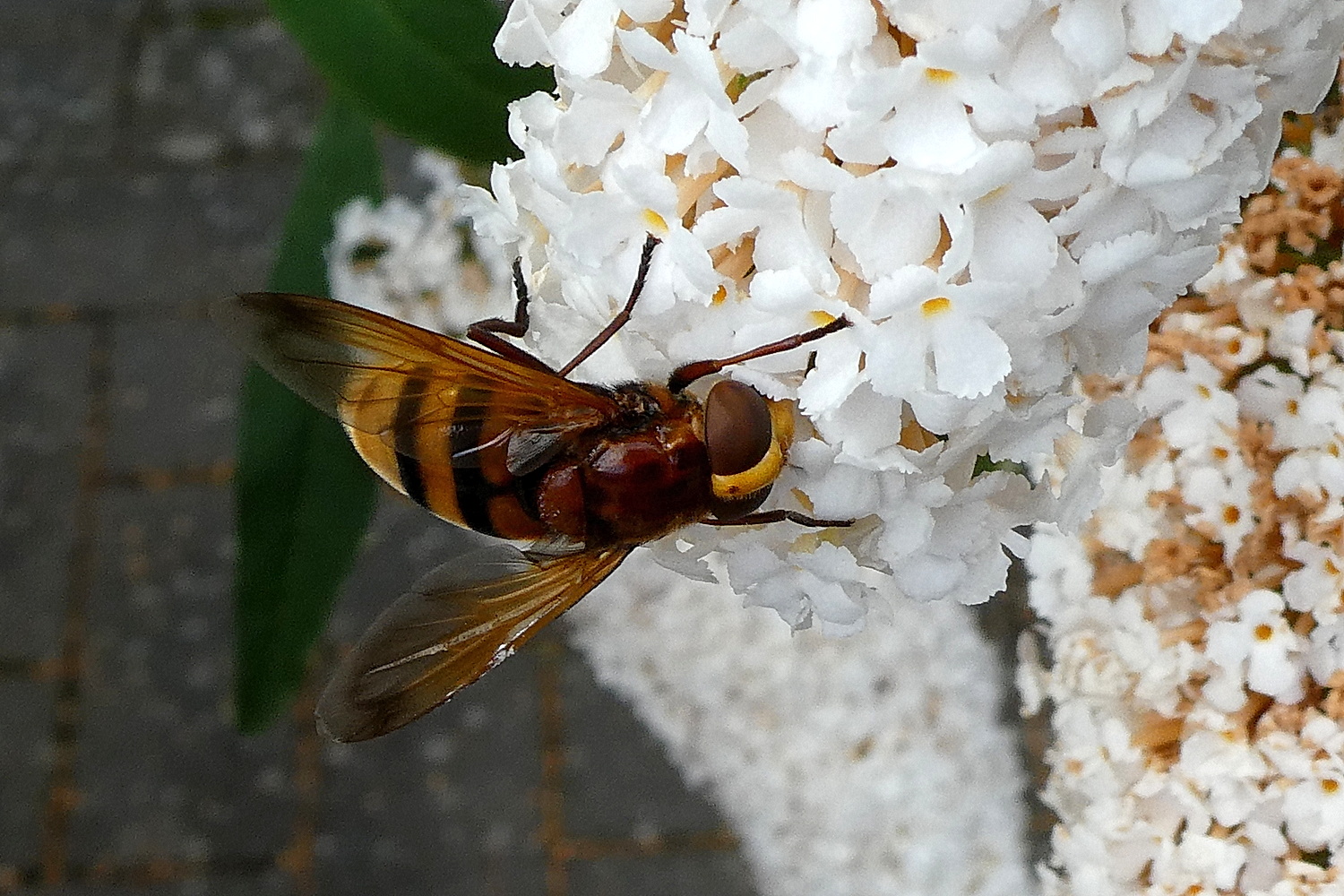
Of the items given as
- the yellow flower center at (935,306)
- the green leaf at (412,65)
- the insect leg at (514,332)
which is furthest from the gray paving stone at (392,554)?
the yellow flower center at (935,306)

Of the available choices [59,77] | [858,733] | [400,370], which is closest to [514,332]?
[400,370]

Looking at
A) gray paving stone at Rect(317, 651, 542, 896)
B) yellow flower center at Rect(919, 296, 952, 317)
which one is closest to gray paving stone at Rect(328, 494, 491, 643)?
gray paving stone at Rect(317, 651, 542, 896)

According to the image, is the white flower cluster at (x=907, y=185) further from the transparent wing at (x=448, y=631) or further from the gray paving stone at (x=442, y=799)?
the gray paving stone at (x=442, y=799)

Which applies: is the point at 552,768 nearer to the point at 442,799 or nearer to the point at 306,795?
the point at 442,799

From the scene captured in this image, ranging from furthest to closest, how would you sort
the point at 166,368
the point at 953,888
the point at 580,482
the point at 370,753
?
the point at 166,368
the point at 370,753
the point at 953,888
the point at 580,482

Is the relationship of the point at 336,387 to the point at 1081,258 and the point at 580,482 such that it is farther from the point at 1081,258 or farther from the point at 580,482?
the point at 1081,258

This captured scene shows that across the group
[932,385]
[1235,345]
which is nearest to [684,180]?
[932,385]
